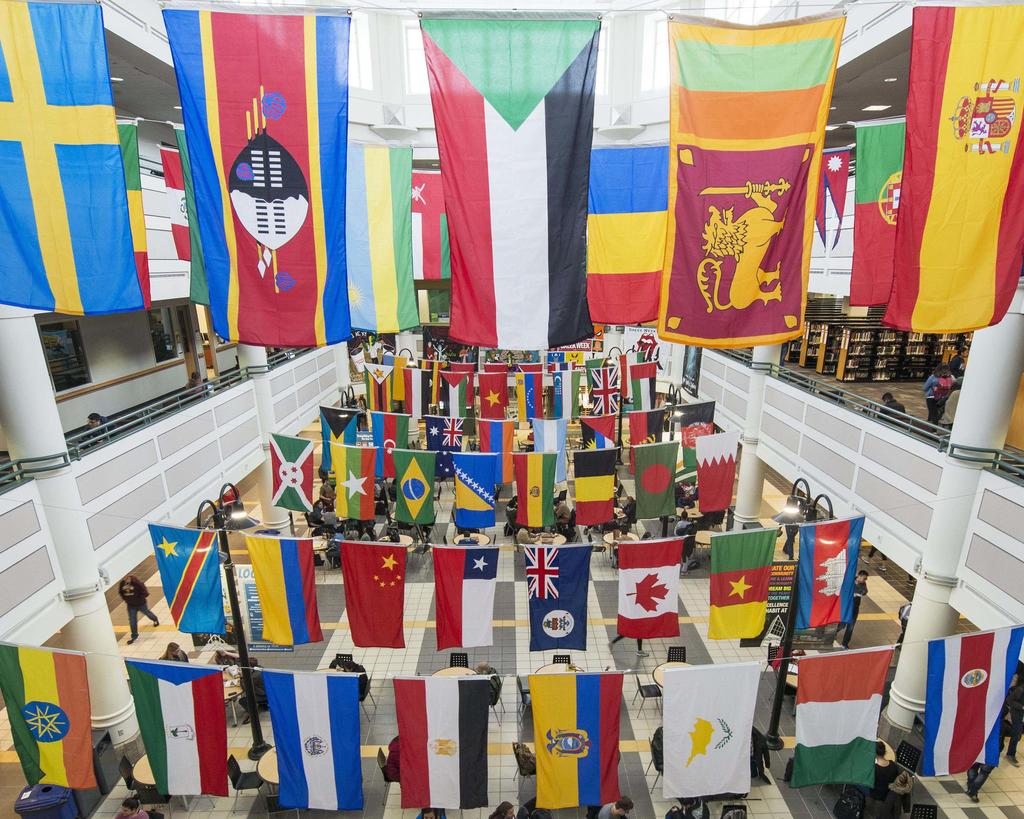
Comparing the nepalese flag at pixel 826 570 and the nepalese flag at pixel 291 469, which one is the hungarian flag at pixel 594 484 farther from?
the nepalese flag at pixel 291 469

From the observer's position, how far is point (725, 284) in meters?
5.61

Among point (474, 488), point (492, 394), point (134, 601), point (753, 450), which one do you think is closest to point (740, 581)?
point (474, 488)

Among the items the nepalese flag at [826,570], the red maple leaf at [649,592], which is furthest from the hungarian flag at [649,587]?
the nepalese flag at [826,570]

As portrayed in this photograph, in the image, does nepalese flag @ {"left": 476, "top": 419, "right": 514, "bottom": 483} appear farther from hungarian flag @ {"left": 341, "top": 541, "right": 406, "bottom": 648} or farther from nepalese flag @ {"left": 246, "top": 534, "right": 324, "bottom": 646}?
nepalese flag @ {"left": 246, "top": 534, "right": 324, "bottom": 646}

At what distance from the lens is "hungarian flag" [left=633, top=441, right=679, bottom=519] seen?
12082 millimetres

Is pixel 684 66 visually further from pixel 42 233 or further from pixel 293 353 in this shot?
pixel 293 353

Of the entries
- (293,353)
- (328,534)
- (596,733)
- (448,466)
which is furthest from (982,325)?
(293,353)

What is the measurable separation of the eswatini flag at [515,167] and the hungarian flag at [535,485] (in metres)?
6.22

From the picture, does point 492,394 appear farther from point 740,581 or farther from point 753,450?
point 740,581

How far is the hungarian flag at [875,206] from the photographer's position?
32.2 feet

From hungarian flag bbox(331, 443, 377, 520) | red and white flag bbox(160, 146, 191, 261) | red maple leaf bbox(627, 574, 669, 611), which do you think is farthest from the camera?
hungarian flag bbox(331, 443, 377, 520)

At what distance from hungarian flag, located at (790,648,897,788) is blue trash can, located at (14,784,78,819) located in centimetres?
968

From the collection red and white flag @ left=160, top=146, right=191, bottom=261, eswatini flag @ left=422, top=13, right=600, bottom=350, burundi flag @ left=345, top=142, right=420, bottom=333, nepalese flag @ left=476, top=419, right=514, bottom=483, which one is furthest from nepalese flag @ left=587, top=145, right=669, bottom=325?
nepalese flag @ left=476, top=419, right=514, bottom=483

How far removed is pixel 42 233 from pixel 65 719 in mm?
5514
